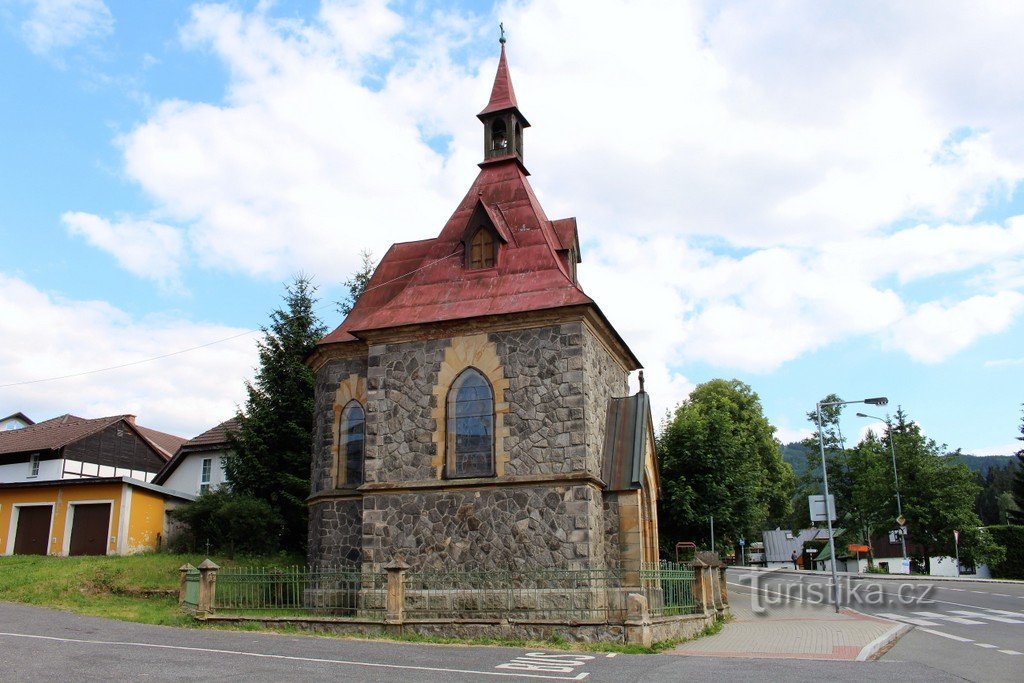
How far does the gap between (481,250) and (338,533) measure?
7094 millimetres

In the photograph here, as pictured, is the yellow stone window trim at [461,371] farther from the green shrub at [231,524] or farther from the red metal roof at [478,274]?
the green shrub at [231,524]

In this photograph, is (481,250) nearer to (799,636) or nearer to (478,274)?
(478,274)

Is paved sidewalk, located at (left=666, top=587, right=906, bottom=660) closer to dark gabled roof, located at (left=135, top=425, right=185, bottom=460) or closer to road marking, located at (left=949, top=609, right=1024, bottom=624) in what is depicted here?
road marking, located at (left=949, top=609, right=1024, bottom=624)

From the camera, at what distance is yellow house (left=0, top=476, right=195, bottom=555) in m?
27.4

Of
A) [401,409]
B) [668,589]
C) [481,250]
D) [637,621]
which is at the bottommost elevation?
[637,621]

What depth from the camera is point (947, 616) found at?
20312mm

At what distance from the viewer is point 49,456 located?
3691 centimetres

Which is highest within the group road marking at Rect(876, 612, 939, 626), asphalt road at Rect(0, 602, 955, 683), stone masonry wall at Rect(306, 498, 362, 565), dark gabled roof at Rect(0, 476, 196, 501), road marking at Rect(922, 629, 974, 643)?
dark gabled roof at Rect(0, 476, 196, 501)

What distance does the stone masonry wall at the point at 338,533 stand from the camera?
17.9 m

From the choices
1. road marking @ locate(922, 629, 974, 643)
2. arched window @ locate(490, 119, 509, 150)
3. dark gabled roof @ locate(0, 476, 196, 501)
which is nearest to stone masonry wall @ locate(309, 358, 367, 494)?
arched window @ locate(490, 119, 509, 150)

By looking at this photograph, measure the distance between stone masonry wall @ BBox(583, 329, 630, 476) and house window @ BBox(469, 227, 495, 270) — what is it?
3070 mm

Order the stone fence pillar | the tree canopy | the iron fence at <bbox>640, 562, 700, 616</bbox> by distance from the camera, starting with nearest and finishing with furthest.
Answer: the stone fence pillar
the iron fence at <bbox>640, 562, 700, 616</bbox>
the tree canopy

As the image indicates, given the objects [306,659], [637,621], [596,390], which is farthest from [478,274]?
[306,659]

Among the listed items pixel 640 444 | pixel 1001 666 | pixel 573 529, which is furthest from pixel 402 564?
pixel 1001 666
